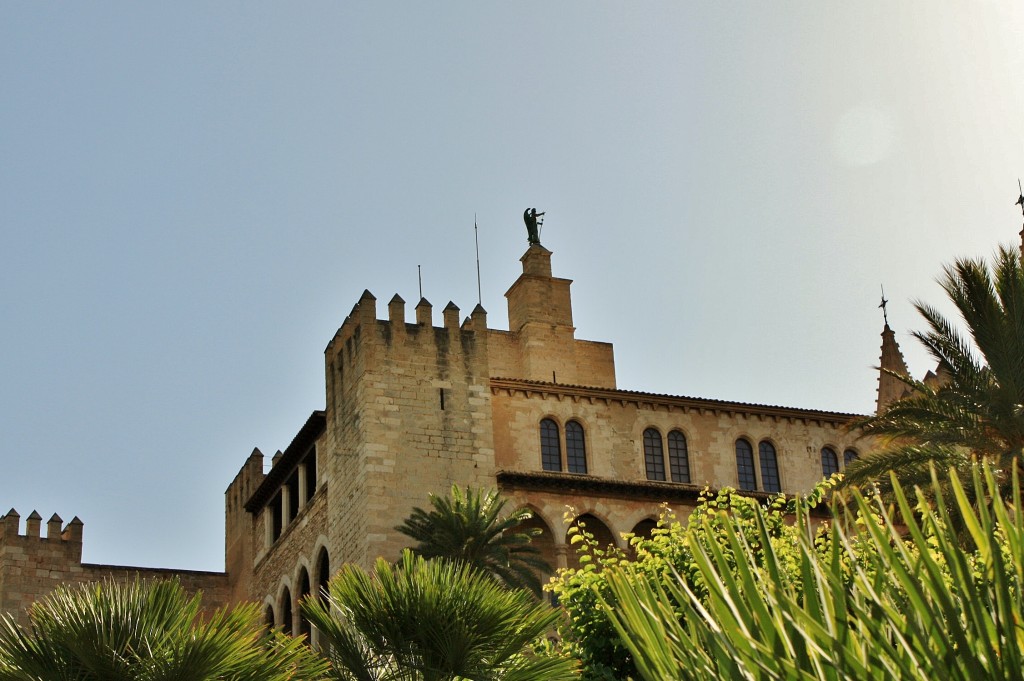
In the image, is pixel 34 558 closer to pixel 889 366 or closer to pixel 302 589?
pixel 302 589

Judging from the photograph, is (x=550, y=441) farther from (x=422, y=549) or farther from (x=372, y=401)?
(x=422, y=549)

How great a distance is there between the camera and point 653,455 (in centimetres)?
3541

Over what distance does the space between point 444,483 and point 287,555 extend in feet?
23.2

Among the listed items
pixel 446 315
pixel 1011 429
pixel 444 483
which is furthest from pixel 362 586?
pixel 446 315

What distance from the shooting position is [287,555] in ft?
125

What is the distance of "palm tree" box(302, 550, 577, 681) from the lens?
13539 millimetres

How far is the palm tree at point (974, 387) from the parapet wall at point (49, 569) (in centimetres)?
2567

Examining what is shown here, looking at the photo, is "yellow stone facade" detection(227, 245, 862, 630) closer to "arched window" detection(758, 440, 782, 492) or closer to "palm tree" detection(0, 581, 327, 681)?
"arched window" detection(758, 440, 782, 492)

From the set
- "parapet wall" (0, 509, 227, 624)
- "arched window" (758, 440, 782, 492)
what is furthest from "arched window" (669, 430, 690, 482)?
"parapet wall" (0, 509, 227, 624)

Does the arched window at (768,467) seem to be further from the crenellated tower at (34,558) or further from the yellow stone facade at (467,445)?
the crenellated tower at (34,558)

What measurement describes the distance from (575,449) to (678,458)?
2.66 metres

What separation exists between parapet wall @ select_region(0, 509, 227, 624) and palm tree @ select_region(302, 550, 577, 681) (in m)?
30.1

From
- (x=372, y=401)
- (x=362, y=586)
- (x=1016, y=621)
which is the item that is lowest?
(x=1016, y=621)

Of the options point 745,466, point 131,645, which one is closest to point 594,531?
point 745,466
